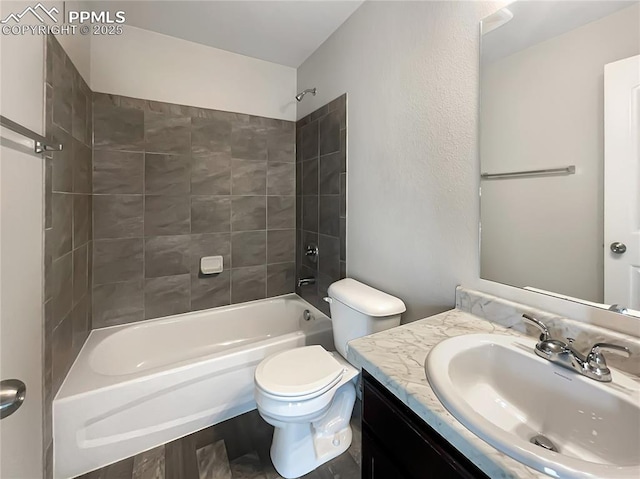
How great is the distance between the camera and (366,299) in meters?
1.48

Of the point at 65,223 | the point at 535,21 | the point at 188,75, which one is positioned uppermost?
the point at 188,75

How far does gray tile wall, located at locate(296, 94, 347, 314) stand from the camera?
6.50ft

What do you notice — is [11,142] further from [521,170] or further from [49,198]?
[521,170]

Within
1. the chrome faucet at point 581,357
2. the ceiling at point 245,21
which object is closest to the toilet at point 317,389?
the chrome faucet at point 581,357

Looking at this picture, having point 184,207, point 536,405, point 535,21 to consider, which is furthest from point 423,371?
point 184,207

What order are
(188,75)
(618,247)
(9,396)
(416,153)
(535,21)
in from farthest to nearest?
(188,75) → (416,153) → (535,21) → (618,247) → (9,396)

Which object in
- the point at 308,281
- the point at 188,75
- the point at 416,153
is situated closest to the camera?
the point at 416,153

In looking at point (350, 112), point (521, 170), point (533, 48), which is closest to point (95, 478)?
point (521, 170)

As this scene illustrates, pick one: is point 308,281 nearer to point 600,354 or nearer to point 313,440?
point 313,440

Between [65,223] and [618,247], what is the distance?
7.24 feet

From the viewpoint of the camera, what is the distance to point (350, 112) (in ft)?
6.09

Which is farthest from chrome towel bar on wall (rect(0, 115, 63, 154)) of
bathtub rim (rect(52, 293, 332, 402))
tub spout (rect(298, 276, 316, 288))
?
tub spout (rect(298, 276, 316, 288))

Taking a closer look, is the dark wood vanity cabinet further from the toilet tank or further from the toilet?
the toilet tank

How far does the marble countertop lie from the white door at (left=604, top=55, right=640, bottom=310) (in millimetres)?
312
